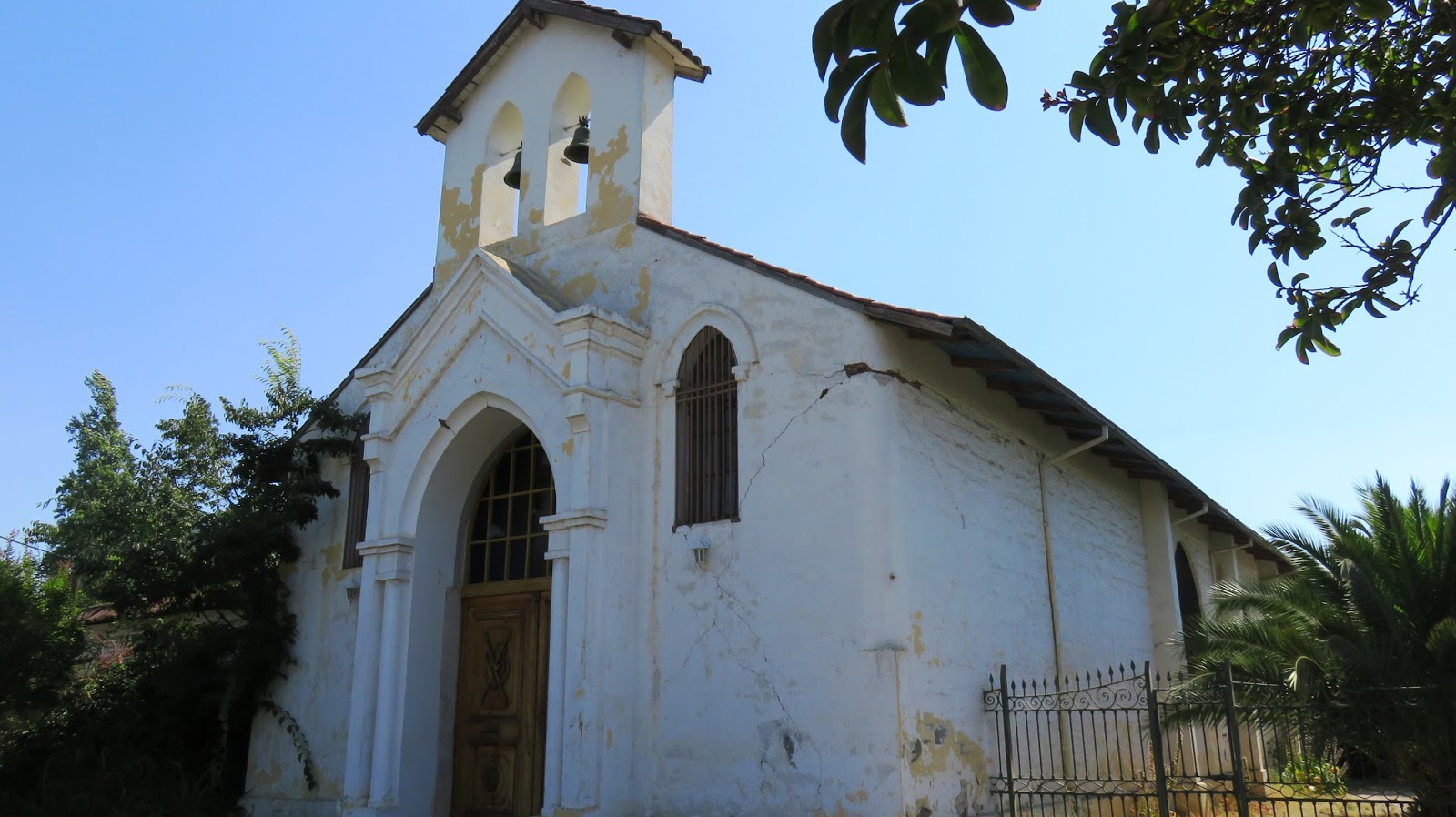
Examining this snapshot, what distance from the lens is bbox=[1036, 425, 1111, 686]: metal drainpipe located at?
39.7 ft

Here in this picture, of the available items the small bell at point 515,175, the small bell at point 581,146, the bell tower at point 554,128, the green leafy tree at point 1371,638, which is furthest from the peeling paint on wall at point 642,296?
the green leafy tree at point 1371,638

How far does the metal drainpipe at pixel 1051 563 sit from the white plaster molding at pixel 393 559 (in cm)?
680

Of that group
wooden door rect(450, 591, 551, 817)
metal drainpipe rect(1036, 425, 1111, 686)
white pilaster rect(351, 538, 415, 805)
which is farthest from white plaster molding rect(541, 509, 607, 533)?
metal drainpipe rect(1036, 425, 1111, 686)

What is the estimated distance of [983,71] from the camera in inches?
119

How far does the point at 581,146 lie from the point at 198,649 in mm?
6981

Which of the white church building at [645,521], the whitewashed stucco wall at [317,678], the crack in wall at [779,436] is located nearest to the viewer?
the white church building at [645,521]

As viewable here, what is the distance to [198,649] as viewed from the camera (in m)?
12.6

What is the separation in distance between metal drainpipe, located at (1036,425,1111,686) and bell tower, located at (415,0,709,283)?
5174 mm

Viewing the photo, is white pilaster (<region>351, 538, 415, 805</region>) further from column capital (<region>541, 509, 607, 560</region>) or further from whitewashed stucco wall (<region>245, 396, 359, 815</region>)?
column capital (<region>541, 509, 607, 560</region>)

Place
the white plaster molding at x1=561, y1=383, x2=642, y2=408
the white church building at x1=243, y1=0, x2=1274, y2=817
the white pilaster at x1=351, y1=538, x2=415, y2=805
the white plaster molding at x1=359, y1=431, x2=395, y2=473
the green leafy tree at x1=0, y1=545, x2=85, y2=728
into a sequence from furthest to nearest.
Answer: the green leafy tree at x1=0, y1=545, x2=85, y2=728, the white plaster molding at x1=359, y1=431, x2=395, y2=473, the white pilaster at x1=351, y1=538, x2=415, y2=805, the white plaster molding at x1=561, y1=383, x2=642, y2=408, the white church building at x1=243, y1=0, x2=1274, y2=817

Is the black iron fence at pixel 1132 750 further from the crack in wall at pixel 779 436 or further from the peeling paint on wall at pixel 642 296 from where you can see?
the peeling paint on wall at pixel 642 296

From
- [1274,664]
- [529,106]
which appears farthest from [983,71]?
[529,106]

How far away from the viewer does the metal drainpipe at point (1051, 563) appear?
1211 cm

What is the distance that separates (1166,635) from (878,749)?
26.8 feet
